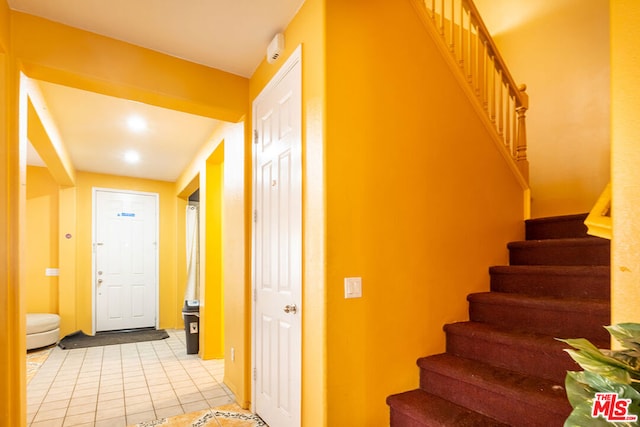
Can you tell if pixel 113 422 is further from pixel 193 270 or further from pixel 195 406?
pixel 193 270

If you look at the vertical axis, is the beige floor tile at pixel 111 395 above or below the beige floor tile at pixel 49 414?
below

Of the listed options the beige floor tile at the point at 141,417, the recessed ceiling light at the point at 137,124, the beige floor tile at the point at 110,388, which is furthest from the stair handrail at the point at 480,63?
the beige floor tile at the point at 110,388

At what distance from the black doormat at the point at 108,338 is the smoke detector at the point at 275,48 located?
483 cm

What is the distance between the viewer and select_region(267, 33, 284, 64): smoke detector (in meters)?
2.25

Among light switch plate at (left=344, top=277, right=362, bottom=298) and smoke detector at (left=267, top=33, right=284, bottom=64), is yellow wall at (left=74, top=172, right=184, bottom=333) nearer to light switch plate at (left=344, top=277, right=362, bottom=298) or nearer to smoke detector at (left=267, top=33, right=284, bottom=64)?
smoke detector at (left=267, top=33, right=284, bottom=64)

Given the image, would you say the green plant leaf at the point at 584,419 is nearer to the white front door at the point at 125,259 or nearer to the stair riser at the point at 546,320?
the stair riser at the point at 546,320

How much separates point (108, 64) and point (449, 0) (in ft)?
Answer: 9.22

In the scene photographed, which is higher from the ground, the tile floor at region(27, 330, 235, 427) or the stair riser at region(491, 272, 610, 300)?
the stair riser at region(491, 272, 610, 300)

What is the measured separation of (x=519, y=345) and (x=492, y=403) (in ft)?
1.10

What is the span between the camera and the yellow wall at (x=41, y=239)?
5406 mm

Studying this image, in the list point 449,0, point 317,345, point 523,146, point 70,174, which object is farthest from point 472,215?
point 70,174

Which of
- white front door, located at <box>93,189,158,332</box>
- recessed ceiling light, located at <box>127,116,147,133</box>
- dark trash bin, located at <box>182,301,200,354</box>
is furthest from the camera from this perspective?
white front door, located at <box>93,189,158,332</box>

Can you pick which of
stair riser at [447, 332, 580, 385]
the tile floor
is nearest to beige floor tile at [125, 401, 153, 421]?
the tile floor

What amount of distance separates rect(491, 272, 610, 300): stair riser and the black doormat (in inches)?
201
